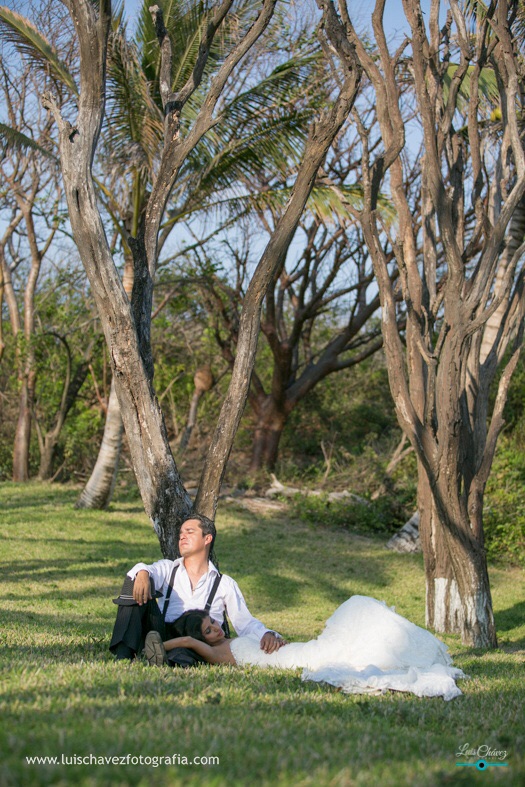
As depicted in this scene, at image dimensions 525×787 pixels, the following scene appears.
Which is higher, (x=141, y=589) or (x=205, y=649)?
(x=141, y=589)

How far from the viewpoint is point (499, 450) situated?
56.5 feet

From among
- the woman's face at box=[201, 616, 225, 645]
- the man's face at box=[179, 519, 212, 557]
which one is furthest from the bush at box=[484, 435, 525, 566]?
the woman's face at box=[201, 616, 225, 645]

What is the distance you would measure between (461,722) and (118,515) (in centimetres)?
1159

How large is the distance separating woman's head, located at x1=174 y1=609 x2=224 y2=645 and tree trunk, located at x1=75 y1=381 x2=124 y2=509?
8431 mm

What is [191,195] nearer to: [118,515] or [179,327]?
[118,515]

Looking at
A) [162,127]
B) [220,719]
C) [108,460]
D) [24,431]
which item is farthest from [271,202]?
[220,719]

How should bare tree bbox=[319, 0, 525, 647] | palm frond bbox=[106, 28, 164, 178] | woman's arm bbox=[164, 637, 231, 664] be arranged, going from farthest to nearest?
palm frond bbox=[106, 28, 164, 178] → bare tree bbox=[319, 0, 525, 647] → woman's arm bbox=[164, 637, 231, 664]

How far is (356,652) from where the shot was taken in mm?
5328

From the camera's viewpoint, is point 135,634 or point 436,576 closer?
point 135,634

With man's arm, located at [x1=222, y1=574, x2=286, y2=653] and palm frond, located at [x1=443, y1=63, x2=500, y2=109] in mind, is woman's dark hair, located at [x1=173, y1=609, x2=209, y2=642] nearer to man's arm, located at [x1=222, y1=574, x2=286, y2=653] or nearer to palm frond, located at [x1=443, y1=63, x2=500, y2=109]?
man's arm, located at [x1=222, y1=574, x2=286, y2=653]

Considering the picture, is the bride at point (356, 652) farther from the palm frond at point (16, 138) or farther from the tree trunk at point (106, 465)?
the palm frond at point (16, 138)

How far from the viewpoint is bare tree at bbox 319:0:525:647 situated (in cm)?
914

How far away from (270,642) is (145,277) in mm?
3879

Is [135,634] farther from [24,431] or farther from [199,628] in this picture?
[24,431]
